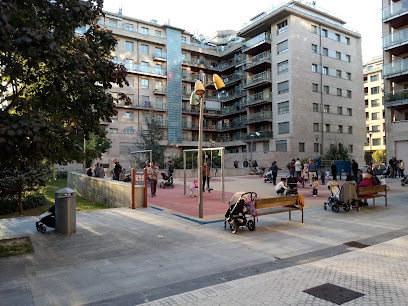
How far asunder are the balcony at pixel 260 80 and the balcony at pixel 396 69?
721 inches

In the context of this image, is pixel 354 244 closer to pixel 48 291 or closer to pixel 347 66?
pixel 48 291

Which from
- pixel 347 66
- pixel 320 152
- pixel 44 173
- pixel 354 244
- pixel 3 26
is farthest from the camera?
pixel 347 66

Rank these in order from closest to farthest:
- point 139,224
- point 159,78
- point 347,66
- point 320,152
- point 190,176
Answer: point 139,224
point 190,176
point 320,152
point 347,66
point 159,78

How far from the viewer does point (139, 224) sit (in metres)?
8.80

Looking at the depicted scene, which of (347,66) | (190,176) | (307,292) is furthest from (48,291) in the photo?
(347,66)

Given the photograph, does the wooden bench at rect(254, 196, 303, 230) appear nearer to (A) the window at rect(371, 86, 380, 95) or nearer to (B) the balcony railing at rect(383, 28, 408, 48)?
(B) the balcony railing at rect(383, 28, 408, 48)

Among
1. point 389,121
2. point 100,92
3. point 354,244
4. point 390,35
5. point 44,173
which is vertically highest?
point 390,35

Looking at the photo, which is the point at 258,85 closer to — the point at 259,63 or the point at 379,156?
the point at 259,63

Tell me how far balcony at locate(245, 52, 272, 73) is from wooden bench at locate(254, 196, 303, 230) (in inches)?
1518

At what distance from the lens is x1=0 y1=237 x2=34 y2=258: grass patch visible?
616cm

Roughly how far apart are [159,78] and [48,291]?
49.8 metres

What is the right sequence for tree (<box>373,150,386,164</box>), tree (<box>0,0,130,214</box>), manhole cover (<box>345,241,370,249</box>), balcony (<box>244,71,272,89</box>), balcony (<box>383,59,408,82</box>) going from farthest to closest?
tree (<box>373,150,386,164</box>) → balcony (<box>244,71,272,89</box>) → balcony (<box>383,59,408,82</box>) → manhole cover (<box>345,241,370,249</box>) → tree (<box>0,0,130,214</box>)

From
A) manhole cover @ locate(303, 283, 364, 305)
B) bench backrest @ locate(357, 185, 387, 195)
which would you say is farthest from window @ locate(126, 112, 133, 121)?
manhole cover @ locate(303, 283, 364, 305)

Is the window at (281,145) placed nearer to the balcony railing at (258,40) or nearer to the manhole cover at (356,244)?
the balcony railing at (258,40)
